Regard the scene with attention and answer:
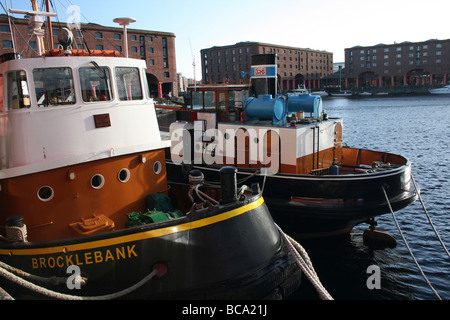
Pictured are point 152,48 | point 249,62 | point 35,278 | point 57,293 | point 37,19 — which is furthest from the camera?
point 249,62

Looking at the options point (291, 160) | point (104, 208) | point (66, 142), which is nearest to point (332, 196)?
point (291, 160)

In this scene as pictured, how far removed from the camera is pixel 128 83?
7.58 m

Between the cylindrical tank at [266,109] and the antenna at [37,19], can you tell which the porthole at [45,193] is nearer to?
the antenna at [37,19]

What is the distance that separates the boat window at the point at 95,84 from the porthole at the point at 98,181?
1452 mm

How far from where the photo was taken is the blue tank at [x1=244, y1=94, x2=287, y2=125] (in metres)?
11.0

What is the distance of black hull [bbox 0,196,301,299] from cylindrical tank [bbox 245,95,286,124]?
5376 mm

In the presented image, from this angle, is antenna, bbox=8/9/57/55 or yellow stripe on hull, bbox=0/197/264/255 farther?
antenna, bbox=8/9/57/55

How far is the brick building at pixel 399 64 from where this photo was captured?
10044 cm

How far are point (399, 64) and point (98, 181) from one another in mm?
112294

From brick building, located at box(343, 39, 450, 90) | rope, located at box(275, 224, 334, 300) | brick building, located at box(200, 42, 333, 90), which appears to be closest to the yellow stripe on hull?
rope, located at box(275, 224, 334, 300)

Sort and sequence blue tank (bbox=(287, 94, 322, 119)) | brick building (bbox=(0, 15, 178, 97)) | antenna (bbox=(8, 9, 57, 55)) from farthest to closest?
brick building (bbox=(0, 15, 178, 97))
blue tank (bbox=(287, 94, 322, 119))
antenna (bbox=(8, 9, 57, 55))

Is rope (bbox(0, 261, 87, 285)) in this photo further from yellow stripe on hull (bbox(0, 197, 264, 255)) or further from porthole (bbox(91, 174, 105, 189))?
porthole (bbox(91, 174, 105, 189))

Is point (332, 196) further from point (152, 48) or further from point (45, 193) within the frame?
point (152, 48)

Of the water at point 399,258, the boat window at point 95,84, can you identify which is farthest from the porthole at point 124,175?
the water at point 399,258
